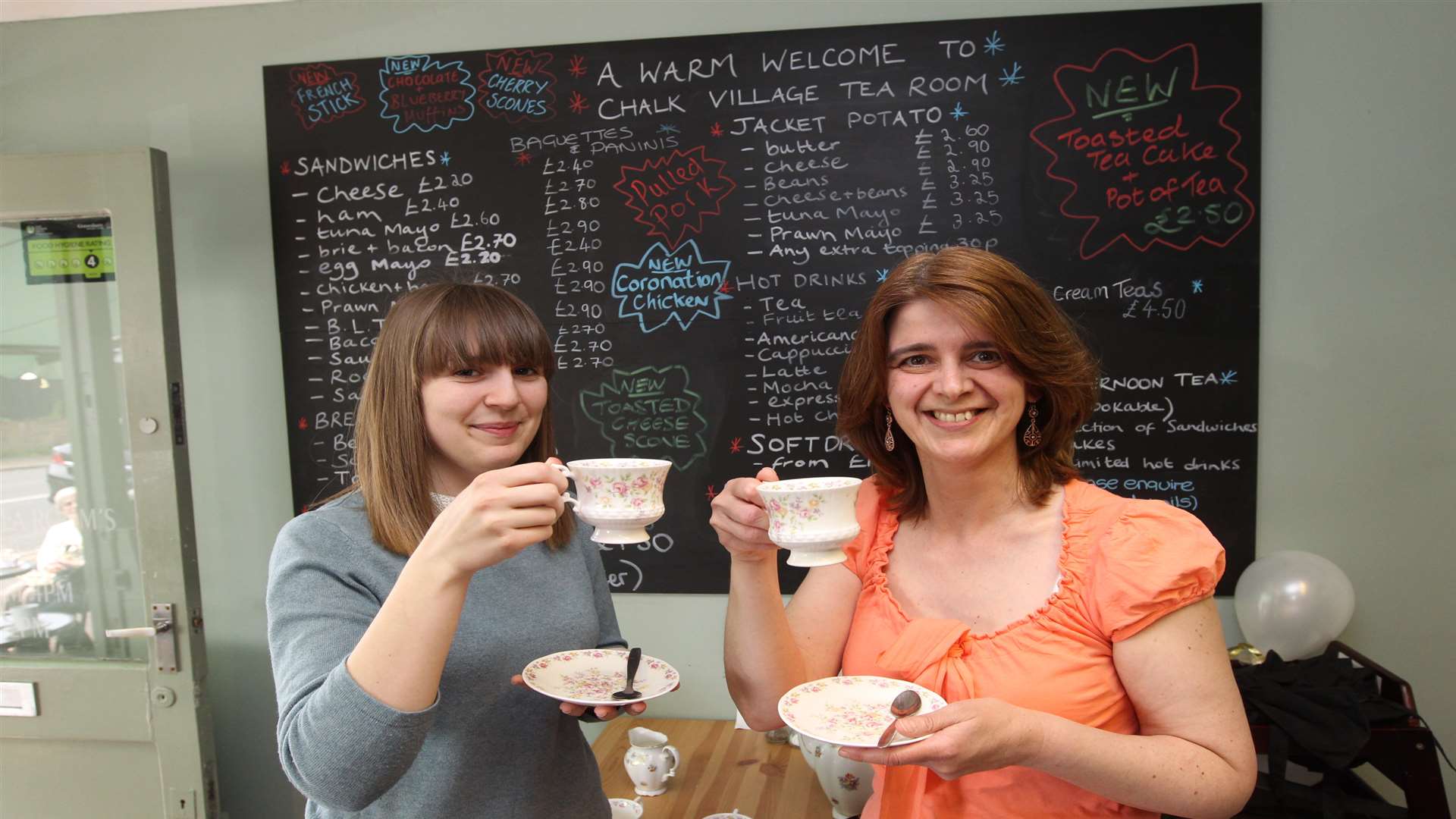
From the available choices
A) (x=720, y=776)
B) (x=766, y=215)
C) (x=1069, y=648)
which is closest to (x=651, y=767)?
(x=720, y=776)

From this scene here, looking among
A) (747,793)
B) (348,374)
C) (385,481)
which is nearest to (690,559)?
(747,793)

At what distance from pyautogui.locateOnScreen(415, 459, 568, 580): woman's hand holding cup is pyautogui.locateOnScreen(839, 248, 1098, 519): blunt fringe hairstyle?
2.24 feet

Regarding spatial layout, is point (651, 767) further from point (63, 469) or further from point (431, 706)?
point (63, 469)

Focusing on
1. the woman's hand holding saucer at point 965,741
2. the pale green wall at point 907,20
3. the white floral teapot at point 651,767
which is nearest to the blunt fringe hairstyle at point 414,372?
the woman's hand holding saucer at point 965,741

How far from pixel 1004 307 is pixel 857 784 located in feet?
4.34

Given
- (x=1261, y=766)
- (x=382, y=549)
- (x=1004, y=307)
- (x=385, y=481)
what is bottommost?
(x=1261, y=766)

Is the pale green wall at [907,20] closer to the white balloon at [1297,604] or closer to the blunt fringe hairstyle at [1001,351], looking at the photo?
the white balloon at [1297,604]

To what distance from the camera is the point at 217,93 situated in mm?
2961

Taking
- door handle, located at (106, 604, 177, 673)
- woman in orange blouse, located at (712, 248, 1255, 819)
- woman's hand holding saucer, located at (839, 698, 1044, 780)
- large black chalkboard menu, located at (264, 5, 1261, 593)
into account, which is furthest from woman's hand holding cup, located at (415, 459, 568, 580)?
door handle, located at (106, 604, 177, 673)

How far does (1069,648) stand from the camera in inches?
53.3

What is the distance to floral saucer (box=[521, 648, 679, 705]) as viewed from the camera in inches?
52.9

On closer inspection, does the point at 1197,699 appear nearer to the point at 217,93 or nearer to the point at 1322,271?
the point at 1322,271

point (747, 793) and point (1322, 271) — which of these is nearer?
point (747, 793)

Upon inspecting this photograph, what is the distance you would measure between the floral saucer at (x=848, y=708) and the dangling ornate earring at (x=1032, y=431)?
20.4 inches
